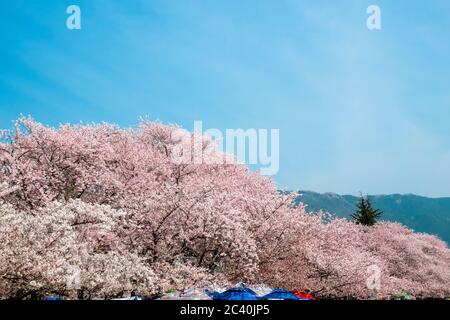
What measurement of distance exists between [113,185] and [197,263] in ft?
23.6

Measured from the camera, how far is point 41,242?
14.4 m

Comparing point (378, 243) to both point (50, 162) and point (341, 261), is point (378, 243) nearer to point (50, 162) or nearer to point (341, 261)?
point (341, 261)

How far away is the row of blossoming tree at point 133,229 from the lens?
1481cm

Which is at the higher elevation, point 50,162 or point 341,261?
point 50,162

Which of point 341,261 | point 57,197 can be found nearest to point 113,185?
point 57,197

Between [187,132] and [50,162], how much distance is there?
16.4 meters

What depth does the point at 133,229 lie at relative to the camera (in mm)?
20094

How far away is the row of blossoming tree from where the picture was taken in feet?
48.6

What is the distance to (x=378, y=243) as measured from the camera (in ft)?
165

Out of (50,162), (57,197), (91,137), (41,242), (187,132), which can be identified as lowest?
(41,242)
